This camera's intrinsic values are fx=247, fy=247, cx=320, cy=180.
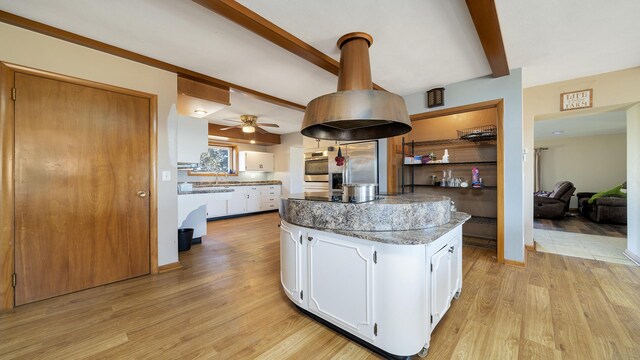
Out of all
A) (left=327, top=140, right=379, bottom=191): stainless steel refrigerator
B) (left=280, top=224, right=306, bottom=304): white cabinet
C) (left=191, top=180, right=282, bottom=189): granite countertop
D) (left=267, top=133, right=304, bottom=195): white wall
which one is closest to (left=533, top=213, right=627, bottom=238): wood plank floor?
(left=327, top=140, right=379, bottom=191): stainless steel refrigerator

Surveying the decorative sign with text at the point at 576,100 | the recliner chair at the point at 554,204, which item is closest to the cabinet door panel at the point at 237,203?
the decorative sign with text at the point at 576,100

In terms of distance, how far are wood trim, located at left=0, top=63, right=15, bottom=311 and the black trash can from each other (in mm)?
1579

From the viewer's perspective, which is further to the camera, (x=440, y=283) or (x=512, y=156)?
(x=512, y=156)

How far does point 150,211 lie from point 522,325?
3494 millimetres

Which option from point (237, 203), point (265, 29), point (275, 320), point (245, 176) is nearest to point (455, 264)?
point (275, 320)

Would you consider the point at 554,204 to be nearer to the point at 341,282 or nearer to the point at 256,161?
the point at 341,282

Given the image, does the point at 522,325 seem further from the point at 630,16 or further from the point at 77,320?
the point at 77,320

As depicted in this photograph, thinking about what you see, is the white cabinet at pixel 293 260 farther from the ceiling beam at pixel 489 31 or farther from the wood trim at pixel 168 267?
the ceiling beam at pixel 489 31

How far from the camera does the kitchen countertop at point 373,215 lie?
1.54 meters

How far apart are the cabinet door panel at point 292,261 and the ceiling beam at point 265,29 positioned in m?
1.57

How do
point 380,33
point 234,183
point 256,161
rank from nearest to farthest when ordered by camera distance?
1. point 380,33
2. point 234,183
3. point 256,161

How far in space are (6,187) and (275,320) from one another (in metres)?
2.37

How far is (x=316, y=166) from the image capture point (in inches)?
230

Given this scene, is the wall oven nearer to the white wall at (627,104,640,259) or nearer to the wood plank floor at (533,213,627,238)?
the wood plank floor at (533,213,627,238)
